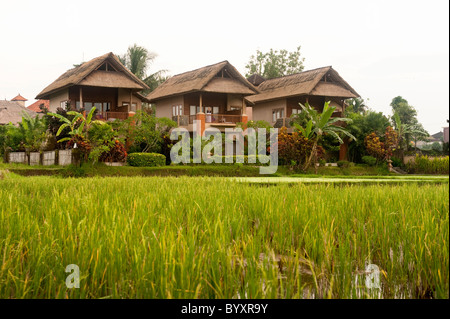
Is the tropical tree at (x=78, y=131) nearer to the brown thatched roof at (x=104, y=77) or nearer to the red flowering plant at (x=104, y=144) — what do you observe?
the red flowering plant at (x=104, y=144)

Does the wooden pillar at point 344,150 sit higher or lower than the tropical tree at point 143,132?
lower

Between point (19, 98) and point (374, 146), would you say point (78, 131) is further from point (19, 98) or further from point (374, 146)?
point (19, 98)

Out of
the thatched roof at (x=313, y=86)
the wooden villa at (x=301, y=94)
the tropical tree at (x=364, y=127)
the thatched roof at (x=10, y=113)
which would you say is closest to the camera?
the tropical tree at (x=364, y=127)

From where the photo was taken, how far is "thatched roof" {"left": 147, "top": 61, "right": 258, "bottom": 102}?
28.3m

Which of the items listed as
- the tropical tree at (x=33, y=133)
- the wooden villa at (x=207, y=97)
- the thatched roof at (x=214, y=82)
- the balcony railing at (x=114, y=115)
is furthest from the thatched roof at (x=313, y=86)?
the tropical tree at (x=33, y=133)

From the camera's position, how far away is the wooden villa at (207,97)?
28.5 meters

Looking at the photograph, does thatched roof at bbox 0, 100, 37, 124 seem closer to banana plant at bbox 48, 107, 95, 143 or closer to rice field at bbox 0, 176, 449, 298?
banana plant at bbox 48, 107, 95, 143

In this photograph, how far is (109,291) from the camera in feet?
10.2

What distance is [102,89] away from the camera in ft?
96.9

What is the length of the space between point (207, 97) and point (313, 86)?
6.59 metres

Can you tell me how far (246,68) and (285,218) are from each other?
4199 centimetres
